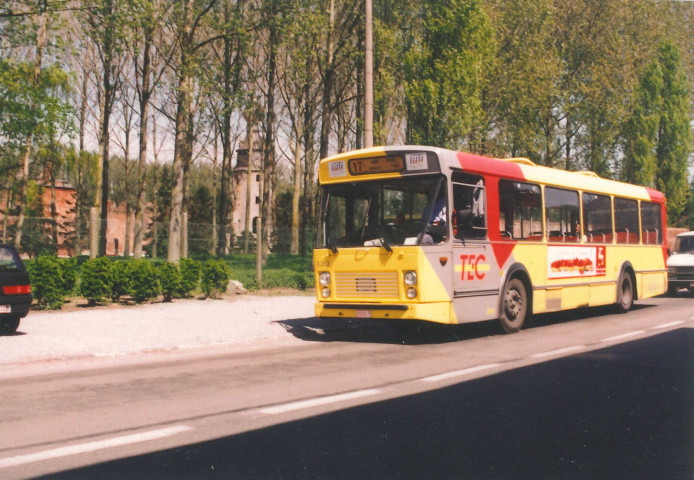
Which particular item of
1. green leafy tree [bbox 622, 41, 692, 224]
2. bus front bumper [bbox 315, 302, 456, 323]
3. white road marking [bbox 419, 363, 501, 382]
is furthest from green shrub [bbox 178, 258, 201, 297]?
green leafy tree [bbox 622, 41, 692, 224]

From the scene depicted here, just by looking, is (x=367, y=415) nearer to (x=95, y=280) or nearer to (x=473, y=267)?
(x=473, y=267)

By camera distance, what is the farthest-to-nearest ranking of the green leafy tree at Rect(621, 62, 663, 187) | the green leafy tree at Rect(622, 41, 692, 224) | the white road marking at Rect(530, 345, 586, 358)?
the green leafy tree at Rect(622, 41, 692, 224) → the green leafy tree at Rect(621, 62, 663, 187) → the white road marking at Rect(530, 345, 586, 358)

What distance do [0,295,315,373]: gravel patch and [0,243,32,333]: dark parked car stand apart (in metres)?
0.32

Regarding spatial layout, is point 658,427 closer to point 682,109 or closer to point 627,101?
point 627,101

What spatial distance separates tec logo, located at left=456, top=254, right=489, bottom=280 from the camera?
39.8 feet

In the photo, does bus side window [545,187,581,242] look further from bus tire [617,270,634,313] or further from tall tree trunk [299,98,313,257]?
tall tree trunk [299,98,313,257]

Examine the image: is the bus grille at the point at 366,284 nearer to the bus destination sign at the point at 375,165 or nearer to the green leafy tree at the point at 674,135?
the bus destination sign at the point at 375,165

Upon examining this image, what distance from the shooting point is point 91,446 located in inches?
208

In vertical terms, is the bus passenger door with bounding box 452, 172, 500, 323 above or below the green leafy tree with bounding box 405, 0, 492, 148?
below

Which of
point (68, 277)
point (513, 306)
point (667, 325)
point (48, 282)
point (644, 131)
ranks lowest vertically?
point (667, 325)

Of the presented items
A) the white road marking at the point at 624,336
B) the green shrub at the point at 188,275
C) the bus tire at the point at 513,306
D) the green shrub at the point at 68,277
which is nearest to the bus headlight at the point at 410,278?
the bus tire at the point at 513,306

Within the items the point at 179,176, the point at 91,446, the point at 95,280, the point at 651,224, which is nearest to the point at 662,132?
the point at 651,224

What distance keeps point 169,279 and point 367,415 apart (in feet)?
38.6

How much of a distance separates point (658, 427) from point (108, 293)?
Answer: 41.7ft
